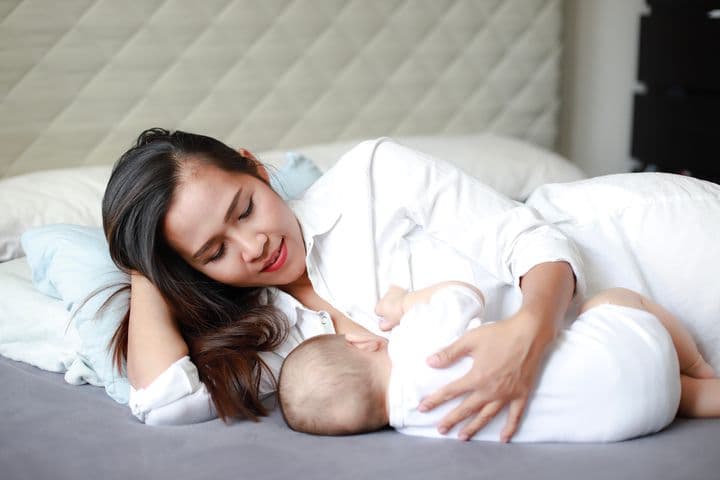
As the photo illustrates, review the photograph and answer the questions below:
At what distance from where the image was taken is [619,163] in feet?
11.4

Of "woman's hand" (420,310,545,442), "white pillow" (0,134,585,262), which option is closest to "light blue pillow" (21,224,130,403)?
"white pillow" (0,134,585,262)

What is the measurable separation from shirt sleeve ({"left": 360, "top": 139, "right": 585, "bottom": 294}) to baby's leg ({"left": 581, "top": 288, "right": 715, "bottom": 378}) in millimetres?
126

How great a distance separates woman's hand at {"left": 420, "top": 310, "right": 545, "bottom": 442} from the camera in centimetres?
121

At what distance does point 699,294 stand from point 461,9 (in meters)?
1.74

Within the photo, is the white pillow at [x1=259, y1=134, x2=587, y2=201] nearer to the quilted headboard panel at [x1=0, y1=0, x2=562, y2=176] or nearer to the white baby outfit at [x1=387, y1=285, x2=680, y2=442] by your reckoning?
the quilted headboard panel at [x1=0, y1=0, x2=562, y2=176]

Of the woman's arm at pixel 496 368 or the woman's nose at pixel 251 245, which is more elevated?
the woman's nose at pixel 251 245

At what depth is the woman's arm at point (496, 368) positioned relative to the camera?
121 centimetres

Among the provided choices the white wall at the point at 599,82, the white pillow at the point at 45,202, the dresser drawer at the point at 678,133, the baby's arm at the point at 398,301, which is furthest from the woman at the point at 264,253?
the white wall at the point at 599,82

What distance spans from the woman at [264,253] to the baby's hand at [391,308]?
0.11m

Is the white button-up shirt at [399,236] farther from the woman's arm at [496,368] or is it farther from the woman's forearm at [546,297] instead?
the woman's arm at [496,368]

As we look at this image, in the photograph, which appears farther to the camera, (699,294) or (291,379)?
(699,294)

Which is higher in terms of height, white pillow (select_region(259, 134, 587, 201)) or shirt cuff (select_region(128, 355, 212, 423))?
white pillow (select_region(259, 134, 587, 201))

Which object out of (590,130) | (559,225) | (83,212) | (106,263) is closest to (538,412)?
(559,225)

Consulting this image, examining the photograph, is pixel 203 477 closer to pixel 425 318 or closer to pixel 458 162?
pixel 425 318
